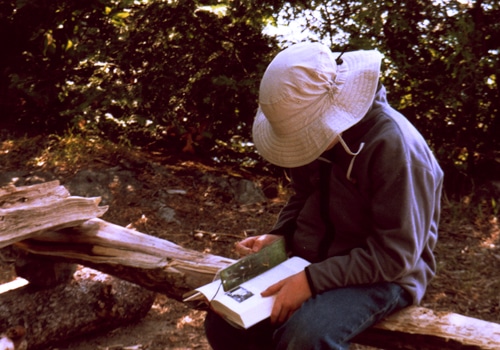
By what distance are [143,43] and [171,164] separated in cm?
119

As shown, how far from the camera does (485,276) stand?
4406mm

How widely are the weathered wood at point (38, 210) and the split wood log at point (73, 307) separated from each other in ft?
2.34

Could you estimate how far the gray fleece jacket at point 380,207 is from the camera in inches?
87.1

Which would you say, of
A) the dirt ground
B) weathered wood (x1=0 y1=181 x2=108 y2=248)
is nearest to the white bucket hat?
weathered wood (x1=0 y1=181 x2=108 y2=248)

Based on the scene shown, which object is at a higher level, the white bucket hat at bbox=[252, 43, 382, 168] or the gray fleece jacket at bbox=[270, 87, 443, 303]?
the white bucket hat at bbox=[252, 43, 382, 168]

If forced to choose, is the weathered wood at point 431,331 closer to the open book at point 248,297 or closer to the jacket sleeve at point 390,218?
the jacket sleeve at point 390,218

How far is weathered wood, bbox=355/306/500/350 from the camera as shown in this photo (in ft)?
7.99

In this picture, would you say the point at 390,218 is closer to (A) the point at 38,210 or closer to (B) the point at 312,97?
(B) the point at 312,97

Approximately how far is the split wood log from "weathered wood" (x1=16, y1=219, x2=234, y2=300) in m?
0.35

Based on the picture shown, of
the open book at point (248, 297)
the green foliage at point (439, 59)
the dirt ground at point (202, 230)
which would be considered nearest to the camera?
the open book at point (248, 297)

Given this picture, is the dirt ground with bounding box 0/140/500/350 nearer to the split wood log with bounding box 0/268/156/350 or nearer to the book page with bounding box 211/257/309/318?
the split wood log with bounding box 0/268/156/350

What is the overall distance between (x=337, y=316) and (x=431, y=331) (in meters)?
0.49

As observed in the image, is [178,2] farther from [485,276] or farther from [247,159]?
[485,276]

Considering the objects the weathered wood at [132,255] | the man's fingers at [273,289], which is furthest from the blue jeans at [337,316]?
the weathered wood at [132,255]
